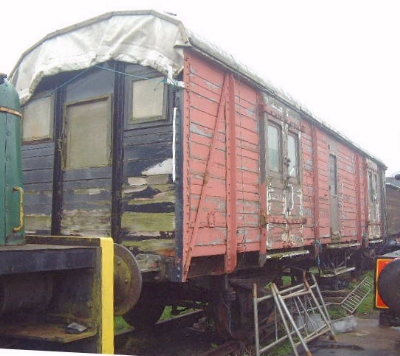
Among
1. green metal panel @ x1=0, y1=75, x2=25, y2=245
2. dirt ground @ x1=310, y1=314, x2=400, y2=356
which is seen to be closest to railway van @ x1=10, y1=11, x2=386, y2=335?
dirt ground @ x1=310, y1=314, x2=400, y2=356

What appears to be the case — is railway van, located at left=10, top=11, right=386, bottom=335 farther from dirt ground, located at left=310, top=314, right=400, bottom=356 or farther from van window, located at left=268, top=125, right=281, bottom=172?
dirt ground, located at left=310, top=314, right=400, bottom=356

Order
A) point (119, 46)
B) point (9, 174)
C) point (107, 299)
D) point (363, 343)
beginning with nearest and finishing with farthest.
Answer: point (107, 299), point (9, 174), point (119, 46), point (363, 343)

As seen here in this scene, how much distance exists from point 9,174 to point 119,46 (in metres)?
2.31

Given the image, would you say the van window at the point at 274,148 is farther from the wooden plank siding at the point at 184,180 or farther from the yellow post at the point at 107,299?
the yellow post at the point at 107,299

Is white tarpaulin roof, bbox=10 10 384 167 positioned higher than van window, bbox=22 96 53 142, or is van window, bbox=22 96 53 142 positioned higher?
white tarpaulin roof, bbox=10 10 384 167

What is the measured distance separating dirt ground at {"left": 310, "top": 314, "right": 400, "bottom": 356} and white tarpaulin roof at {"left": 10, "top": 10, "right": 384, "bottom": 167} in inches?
155

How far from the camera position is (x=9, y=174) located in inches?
120

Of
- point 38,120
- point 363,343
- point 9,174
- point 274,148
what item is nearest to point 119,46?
point 38,120

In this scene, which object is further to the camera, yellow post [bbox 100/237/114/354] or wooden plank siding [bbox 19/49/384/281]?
wooden plank siding [bbox 19/49/384/281]

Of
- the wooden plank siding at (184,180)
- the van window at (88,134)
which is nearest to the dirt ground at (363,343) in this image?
the wooden plank siding at (184,180)

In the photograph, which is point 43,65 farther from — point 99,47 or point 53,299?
point 53,299

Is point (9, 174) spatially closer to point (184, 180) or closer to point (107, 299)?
point (107, 299)

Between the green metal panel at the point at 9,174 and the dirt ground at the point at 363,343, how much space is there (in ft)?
14.7

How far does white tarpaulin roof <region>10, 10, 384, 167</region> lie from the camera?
466cm
